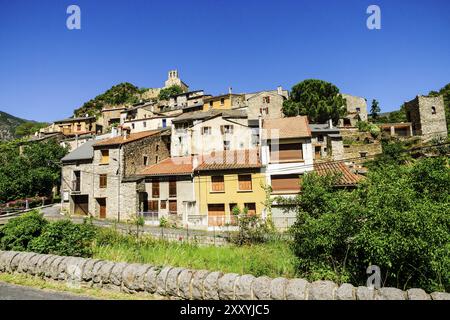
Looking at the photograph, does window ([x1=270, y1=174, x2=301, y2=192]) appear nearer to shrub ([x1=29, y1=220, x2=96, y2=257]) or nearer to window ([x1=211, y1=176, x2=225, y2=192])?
window ([x1=211, y1=176, x2=225, y2=192])

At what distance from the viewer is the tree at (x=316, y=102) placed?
44062mm

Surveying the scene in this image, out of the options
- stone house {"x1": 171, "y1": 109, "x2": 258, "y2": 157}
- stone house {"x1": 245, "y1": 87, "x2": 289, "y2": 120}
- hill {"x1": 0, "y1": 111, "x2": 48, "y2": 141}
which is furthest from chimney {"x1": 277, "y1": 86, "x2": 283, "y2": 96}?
hill {"x1": 0, "y1": 111, "x2": 48, "y2": 141}

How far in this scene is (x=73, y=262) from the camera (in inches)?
317

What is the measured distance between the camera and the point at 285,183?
23.9 metres

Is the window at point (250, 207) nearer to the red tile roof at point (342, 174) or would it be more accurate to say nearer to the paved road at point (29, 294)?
the red tile roof at point (342, 174)

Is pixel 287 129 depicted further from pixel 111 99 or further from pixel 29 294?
pixel 111 99

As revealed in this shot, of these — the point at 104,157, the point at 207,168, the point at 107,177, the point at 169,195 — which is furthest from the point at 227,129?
the point at 107,177

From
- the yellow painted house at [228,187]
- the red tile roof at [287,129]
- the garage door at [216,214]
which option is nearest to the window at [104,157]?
the yellow painted house at [228,187]

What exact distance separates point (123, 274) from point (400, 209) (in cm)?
793

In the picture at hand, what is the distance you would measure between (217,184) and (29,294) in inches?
750

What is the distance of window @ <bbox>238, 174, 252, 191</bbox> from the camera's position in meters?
24.9

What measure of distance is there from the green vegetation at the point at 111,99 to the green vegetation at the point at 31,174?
36.2 metres
